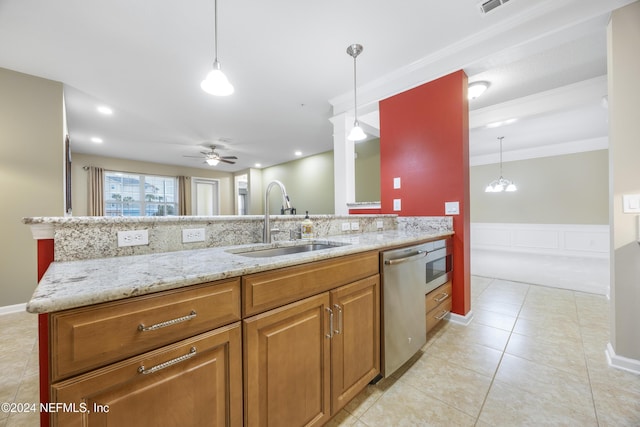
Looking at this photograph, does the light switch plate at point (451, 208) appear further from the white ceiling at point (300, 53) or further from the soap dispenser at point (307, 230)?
the soap dispenser at point (307, 230)

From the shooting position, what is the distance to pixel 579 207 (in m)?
5.42

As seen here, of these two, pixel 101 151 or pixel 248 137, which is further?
pixel 101 151

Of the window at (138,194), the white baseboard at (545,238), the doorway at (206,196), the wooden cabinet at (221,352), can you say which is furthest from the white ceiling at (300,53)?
the doorway at (206,196)

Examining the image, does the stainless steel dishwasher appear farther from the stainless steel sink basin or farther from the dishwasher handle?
the stainless steel sink basin

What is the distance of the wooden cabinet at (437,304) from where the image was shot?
192 cm

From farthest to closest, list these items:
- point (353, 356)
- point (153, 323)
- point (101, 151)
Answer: point (101, 151) → point (353, 356) → point (153, 323)

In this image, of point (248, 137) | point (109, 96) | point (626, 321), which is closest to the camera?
point (626, 321)

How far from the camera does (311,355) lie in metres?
1.06

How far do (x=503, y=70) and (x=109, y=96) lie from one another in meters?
5.00

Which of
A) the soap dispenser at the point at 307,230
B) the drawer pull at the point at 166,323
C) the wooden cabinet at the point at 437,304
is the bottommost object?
the wooden cabinet at the point at 437,304

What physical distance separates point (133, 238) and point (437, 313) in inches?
88.8

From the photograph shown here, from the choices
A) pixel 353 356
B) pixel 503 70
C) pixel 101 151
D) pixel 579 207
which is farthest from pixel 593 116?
pixel 101 151

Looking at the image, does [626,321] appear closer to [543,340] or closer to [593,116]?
[543,340]

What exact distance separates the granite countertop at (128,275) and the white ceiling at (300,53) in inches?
79.7
